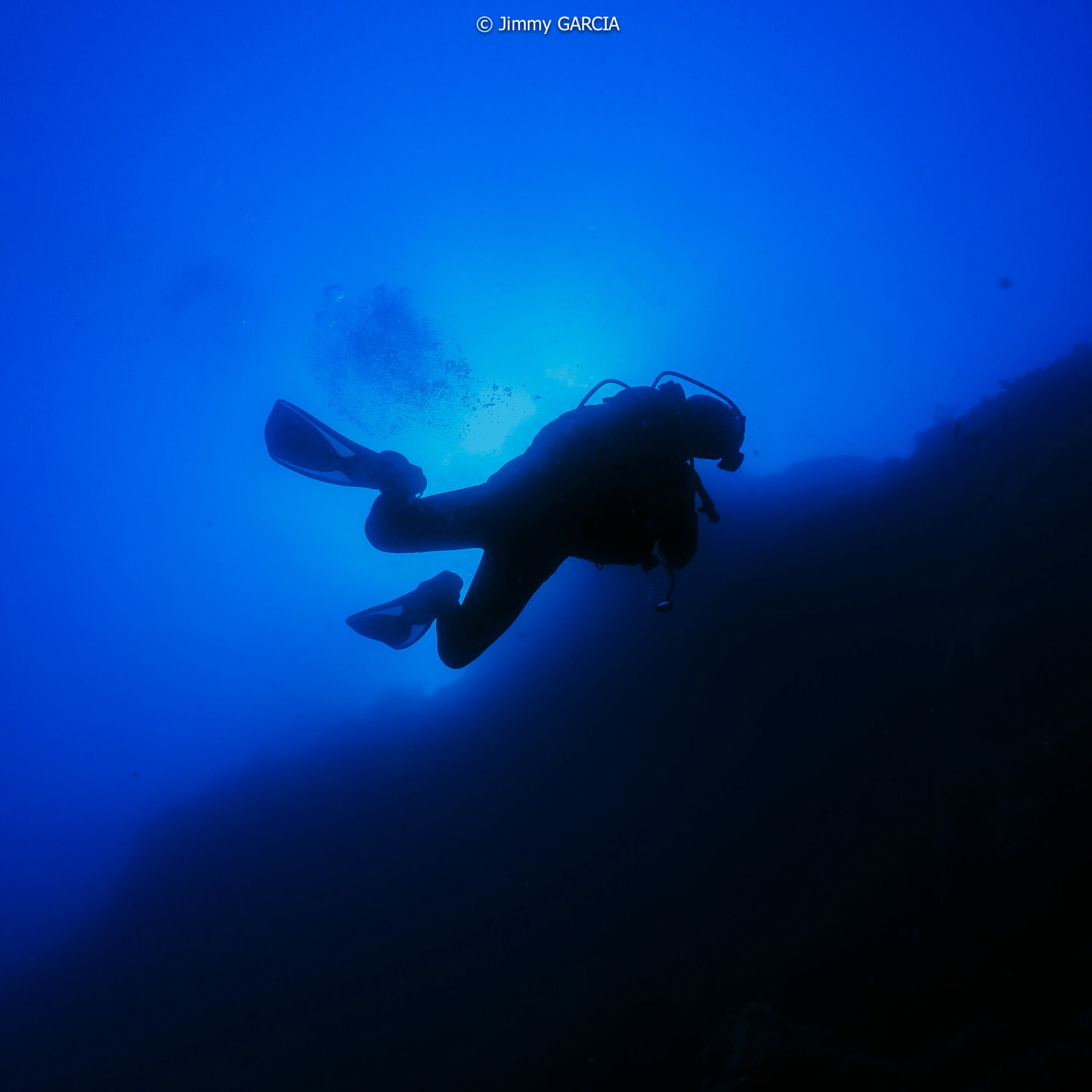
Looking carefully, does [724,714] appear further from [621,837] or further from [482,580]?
[482,580]

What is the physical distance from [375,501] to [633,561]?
7.12 feet

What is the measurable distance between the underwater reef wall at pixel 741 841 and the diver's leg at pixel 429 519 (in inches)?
243

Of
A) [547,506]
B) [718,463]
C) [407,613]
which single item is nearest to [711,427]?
[718,463]

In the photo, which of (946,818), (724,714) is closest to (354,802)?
(724,714)

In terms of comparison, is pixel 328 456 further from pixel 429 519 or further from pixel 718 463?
pixel 718 463

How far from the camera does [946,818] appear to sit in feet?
25.1

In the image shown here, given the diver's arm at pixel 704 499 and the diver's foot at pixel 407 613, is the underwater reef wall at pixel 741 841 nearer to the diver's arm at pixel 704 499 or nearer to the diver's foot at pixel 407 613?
the diver's arm at pixel 704 499

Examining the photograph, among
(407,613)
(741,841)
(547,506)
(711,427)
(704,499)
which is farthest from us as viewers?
(741,841)

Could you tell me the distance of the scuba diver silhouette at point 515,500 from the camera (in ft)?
11.7

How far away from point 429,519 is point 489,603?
763mm

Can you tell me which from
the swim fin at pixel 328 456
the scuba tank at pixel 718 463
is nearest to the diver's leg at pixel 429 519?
the swim fin at pixel 328 456

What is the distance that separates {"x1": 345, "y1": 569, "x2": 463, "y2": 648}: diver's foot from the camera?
383 cm

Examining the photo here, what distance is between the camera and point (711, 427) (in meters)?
4.15

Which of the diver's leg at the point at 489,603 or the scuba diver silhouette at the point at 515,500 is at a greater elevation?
the scuba diver silhouette at the point at 515,500
